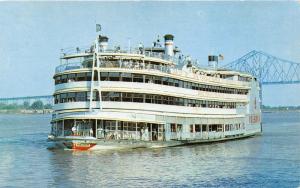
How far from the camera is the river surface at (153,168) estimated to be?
26.2 meters

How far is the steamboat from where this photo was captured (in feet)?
124

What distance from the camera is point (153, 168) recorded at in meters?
30.5

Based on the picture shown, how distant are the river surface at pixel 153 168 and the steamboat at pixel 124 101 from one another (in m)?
1.46

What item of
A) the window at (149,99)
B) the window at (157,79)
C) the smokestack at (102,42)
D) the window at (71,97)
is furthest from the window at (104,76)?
the smokestack at (102,42)

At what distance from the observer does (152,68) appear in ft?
134

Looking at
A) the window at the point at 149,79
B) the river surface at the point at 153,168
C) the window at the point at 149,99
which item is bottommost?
the river surface at the point at 153,168

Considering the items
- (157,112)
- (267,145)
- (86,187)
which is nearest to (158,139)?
(157,112)

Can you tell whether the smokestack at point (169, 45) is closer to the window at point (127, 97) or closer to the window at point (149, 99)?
the window at point (149, 99)

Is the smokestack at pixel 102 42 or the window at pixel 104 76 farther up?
the smokestack at pixel 102 42

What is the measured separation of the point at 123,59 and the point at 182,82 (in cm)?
686

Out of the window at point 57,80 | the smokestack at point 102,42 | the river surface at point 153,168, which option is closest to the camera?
the river surface at point 153,168

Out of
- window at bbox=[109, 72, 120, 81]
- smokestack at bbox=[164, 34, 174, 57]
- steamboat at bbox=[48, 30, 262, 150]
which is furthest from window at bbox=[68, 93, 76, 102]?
smokestack at bbox=[164, 34, 174, 57]

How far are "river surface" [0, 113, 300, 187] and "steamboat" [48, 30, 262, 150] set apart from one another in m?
1.46

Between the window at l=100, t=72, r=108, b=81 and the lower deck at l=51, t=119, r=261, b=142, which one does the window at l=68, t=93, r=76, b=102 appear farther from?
the window at l=100, t=72, r=108, b=81
